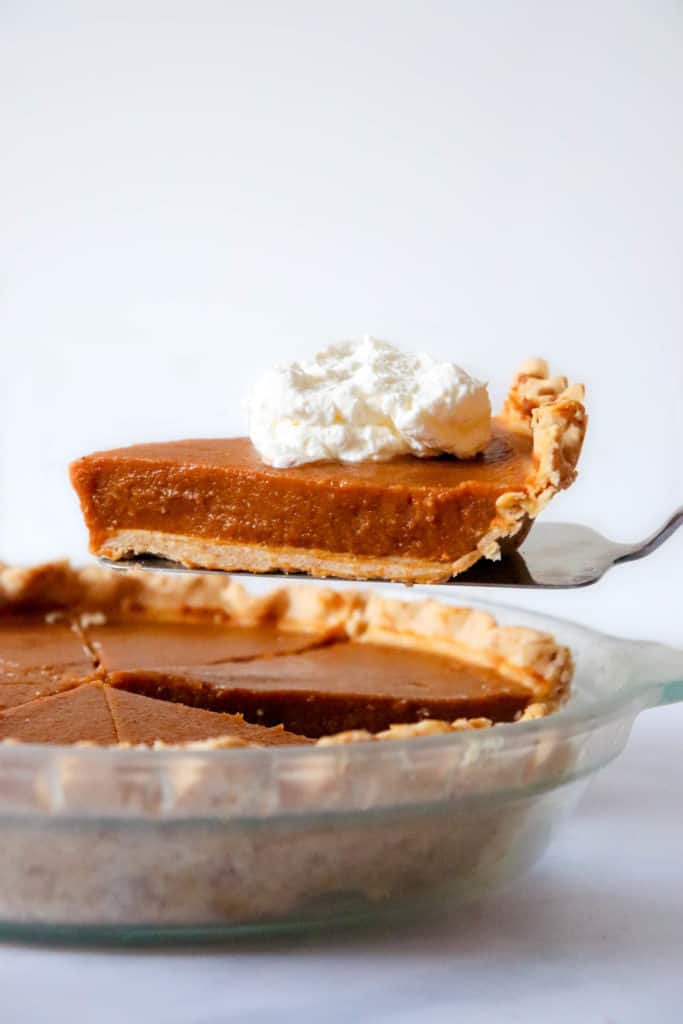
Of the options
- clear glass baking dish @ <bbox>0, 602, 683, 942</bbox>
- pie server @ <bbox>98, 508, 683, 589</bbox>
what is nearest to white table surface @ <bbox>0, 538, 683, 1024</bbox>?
clear glass baking dish @ <bbox>0, 602, 683, 942</bbox>

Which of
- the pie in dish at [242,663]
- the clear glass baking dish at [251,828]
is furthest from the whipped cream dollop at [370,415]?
the clear glass baking dish at [251,828]

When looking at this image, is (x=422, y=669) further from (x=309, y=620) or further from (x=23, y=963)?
(x=23, y=963)

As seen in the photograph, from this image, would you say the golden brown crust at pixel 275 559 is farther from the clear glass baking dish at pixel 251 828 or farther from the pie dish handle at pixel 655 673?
the clear glass baking dish at pixel 251 828

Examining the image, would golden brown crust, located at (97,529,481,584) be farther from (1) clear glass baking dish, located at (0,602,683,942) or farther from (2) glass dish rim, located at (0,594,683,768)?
(1) clear glass baking dish, located at (0,602,683,942)

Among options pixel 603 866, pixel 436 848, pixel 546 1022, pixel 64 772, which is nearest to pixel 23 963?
pixel 64 772

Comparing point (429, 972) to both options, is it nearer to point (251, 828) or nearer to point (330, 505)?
point (251, 828)

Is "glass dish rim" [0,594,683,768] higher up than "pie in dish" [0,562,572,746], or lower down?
higher up
